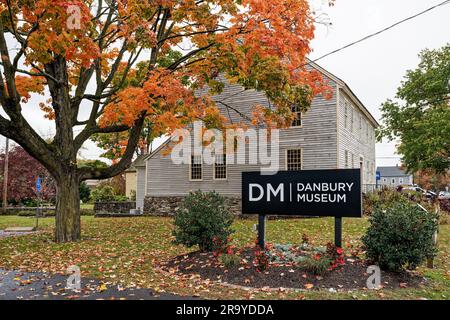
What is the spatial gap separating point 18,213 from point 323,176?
1310 inches

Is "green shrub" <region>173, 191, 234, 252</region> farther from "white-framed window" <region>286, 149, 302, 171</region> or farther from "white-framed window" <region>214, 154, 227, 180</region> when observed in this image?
"white-framed window" <region>214, 154, 227, 180</region>

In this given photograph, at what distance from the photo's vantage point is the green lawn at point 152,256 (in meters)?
6.94

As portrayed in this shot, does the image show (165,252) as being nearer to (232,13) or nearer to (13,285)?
(13,285)

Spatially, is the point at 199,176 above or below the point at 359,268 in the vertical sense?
above

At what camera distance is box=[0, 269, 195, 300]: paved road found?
6840 millimetres

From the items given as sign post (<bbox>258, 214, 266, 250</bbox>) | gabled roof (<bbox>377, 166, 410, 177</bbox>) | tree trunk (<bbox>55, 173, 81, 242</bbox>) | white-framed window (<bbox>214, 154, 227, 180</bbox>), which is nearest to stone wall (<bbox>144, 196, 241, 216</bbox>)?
white-framed window (<bbox>214, 154, 227, 180</bbox>)

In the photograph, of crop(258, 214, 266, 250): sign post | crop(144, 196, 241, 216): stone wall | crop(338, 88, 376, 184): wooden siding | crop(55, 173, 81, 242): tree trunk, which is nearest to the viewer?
crop(258, 214, 266, 250): sign post

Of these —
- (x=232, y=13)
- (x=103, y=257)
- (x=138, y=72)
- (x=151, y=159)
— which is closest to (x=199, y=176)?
(x=151, y=159)

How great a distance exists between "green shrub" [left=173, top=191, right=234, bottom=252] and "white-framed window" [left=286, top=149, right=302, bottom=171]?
1322cm

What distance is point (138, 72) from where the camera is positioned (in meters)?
16.7

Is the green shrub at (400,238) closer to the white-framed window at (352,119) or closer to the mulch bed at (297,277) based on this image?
the mulch bed at (297,277)

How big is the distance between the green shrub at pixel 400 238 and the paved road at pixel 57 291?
376 centimetres

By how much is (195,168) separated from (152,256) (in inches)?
594

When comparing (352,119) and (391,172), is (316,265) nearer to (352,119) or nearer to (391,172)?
(352,119)
